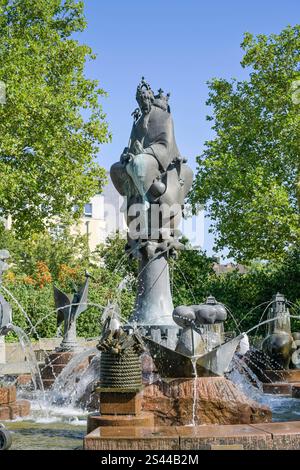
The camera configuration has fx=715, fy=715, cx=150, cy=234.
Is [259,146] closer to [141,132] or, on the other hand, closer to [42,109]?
[42,109]

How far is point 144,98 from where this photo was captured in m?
13.1

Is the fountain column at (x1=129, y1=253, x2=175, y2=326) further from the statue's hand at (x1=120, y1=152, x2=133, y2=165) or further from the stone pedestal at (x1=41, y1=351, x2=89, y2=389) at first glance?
the statue's hand at (x1=120, y1=152, x2=133, y2=165)

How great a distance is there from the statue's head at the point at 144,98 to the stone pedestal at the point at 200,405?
684cm

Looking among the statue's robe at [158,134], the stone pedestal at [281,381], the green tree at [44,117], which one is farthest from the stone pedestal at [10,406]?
the green tree at [44,117]

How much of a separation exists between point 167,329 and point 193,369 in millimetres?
3994

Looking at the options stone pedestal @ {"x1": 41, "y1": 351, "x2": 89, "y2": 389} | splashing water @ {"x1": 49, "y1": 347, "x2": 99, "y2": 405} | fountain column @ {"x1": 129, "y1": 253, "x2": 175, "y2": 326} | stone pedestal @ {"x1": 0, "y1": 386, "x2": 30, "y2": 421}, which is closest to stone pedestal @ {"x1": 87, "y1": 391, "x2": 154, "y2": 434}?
stone pedestal @ {"x1": 0, "y1": 386, "x2": 30, "y2": 421}

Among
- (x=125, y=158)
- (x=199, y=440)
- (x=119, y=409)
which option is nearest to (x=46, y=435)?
(x=119, y=409)

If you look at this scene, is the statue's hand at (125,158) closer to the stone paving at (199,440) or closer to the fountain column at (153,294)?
the fountain column at (153,294)

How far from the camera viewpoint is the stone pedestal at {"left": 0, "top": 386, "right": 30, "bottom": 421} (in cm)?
889

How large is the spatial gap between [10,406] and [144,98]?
6448 millimetres

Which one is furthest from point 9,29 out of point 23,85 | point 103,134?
point 103,134

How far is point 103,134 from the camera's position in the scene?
84.5ft

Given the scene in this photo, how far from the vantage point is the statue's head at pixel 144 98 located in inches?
517

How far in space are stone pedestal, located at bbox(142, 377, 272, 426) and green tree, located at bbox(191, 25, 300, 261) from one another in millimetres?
18884
